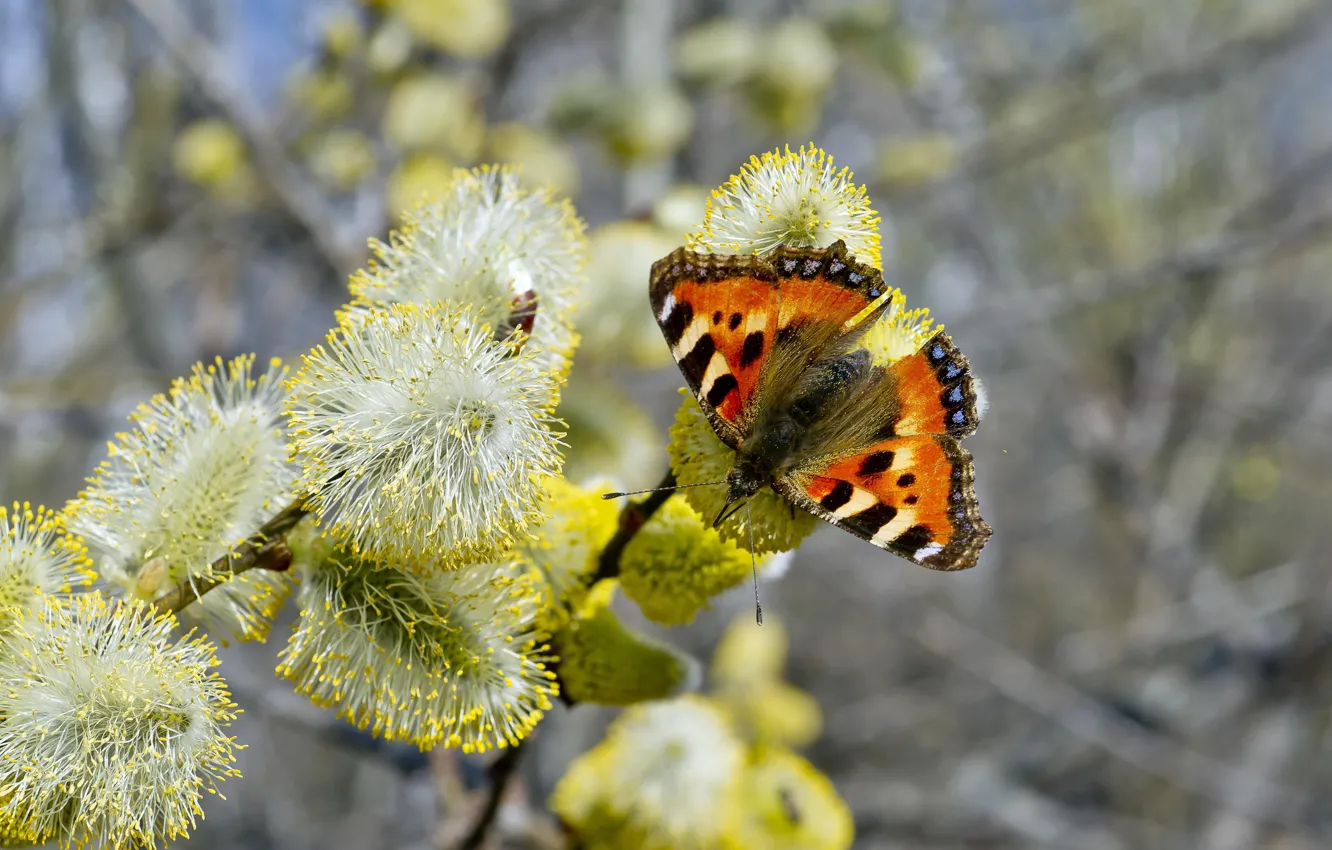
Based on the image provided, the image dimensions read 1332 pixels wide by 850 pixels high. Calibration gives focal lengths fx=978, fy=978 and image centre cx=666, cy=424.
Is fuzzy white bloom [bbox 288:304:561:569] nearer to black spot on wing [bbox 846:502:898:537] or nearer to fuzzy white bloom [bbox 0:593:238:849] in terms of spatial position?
fuzzy white bloom [bbox 0:593:238:849]

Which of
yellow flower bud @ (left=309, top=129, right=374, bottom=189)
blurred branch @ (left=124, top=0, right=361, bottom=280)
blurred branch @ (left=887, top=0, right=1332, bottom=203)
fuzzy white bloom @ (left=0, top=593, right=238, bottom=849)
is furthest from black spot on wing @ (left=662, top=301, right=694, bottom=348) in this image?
yellow flower bud @ (left=309, top=129, right=374, bottom=189)

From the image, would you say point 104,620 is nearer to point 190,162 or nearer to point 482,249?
point 482,249

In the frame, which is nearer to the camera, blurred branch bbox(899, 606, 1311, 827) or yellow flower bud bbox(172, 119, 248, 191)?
blurred branch bbox(899, 606, 1311, 827)

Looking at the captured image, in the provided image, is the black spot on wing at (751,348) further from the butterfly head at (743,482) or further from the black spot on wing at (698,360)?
the butterfly head at (743,482)

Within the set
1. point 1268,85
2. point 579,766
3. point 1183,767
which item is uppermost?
point 1268,85

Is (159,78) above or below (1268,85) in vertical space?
below

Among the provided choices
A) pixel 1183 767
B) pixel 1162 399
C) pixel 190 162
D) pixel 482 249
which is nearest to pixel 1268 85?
pixel 1162 399

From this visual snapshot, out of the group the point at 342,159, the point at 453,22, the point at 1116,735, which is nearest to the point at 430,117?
the point at 453,22

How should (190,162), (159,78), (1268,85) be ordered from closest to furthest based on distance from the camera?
(190,162)
(159,78)
(1268,85)
